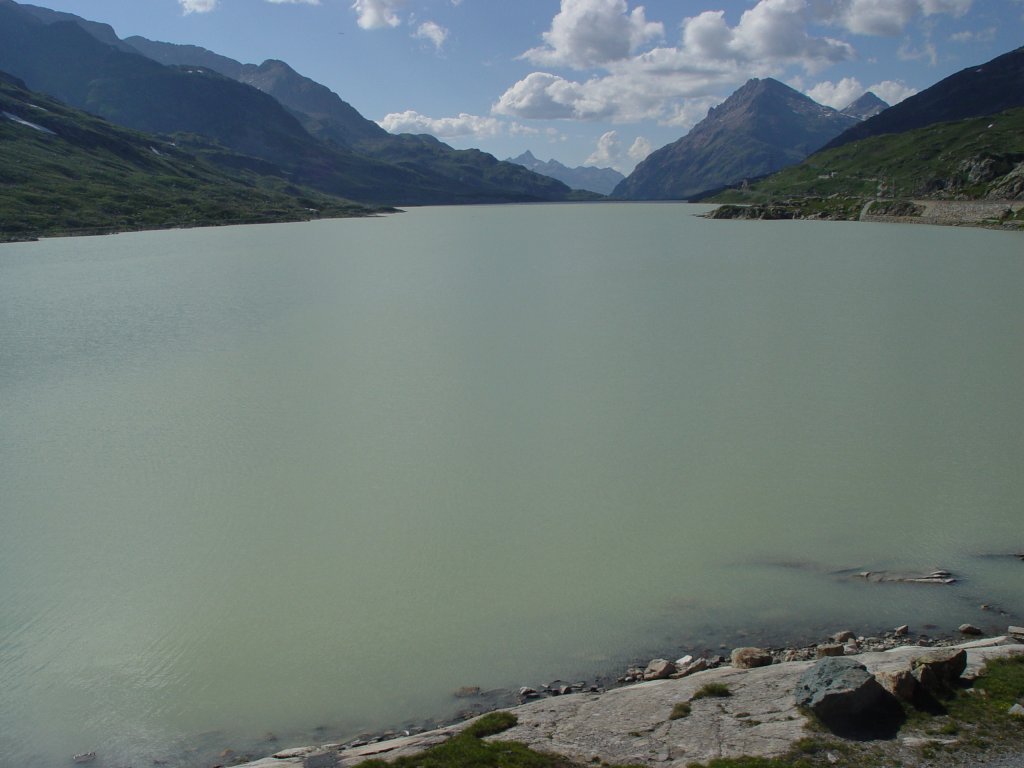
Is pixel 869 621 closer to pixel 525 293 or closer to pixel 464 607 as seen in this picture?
pixel 464 607

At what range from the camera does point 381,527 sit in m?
16.5

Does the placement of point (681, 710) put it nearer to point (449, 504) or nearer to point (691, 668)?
point (691, 668)

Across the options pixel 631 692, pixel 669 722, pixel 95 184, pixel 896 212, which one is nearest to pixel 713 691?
pixel 669 722

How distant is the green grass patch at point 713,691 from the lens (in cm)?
949

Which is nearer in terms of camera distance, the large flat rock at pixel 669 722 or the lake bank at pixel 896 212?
the large flat rock at pixel 669 722

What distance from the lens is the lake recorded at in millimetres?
11789

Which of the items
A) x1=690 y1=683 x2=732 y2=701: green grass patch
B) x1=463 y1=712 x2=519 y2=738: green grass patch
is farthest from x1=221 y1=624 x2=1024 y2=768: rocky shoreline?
x1=690 y1=683 x2=732 y2=701: green grass patch

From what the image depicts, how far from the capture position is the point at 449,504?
696 inches

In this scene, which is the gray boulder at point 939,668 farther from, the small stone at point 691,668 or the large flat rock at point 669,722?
the small stone at point 691,668

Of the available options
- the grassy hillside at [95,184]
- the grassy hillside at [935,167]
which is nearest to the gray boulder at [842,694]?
the grassy hillside at [95,184]

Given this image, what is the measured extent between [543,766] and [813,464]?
44.1 ft

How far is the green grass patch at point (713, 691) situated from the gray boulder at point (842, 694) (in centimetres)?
97

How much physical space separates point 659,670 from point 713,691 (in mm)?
1448

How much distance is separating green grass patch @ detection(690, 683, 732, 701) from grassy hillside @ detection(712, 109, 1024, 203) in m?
124
